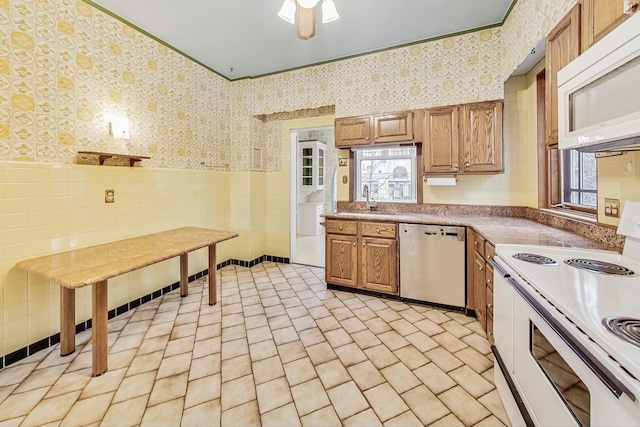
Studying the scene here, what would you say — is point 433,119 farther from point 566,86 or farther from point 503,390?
point 503,390

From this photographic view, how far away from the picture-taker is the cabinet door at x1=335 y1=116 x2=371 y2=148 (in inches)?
132

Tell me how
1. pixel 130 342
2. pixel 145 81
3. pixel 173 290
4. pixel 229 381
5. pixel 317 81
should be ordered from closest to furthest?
pixel 229 381 → pixel 130 342 → pixel 145 81 → pixel 173 290 → pixel 317 81

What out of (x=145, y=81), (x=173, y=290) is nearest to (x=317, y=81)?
(x=145, y=81)

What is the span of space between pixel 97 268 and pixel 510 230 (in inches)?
120

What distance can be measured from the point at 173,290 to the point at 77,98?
2.19 m

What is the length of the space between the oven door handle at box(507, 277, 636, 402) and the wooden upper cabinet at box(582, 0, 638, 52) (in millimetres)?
1280

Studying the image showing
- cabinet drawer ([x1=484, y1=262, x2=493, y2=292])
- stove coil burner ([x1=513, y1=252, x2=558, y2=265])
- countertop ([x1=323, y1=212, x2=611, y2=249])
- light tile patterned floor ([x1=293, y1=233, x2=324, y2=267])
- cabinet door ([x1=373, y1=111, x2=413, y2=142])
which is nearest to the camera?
stove coil burner ([x1=513, y1=252, x2=558, y2=265])

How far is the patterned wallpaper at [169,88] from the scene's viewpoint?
2098 millimetres

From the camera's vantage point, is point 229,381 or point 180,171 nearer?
point 229,381

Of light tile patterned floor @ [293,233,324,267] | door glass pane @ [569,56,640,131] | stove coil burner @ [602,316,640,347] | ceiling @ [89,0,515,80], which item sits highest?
ceiling @ [89,0,515,80]

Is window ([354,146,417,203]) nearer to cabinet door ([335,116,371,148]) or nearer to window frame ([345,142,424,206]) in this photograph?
window frame ([345,142,424,206])

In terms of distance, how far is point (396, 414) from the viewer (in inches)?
60.6

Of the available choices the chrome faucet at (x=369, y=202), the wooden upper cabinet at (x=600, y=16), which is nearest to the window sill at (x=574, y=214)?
the wooden upper cabinet at (x=600, y=16)

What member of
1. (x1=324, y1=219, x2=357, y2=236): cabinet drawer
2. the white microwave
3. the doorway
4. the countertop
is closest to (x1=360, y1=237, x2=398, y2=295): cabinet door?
(x1=324, y1=219, x2=357, y2=236): cabinet drawer
